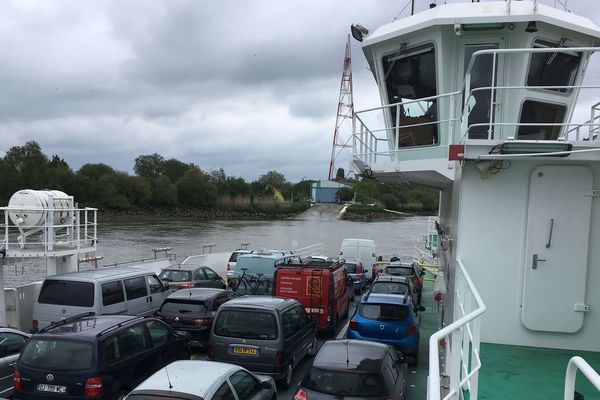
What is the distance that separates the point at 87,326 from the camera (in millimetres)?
7020

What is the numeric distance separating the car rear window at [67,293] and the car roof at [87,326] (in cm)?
232

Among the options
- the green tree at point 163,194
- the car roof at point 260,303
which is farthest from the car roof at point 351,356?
the green tree at point 163,194

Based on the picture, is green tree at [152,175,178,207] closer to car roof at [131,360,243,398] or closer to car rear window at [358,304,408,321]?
car rear window at [358,304,408,321]

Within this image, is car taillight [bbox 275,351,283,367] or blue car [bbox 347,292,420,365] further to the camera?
blue car [bbox 347,292,420,365]

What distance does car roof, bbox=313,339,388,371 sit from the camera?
634 cm

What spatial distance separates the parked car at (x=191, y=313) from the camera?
1018cm

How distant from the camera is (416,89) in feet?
27.6

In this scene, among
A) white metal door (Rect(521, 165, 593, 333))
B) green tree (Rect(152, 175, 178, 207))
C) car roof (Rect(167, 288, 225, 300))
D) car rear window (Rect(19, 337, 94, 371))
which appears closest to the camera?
white metal door (Rect(521, 165, 593, 333))

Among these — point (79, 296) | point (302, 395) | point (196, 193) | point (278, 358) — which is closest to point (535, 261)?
point (302, 395)

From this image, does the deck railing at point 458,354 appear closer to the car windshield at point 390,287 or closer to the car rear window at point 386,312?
the car rear window at point 386,312

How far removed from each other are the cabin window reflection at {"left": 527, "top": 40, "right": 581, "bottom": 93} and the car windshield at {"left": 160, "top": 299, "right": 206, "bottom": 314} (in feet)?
25.1

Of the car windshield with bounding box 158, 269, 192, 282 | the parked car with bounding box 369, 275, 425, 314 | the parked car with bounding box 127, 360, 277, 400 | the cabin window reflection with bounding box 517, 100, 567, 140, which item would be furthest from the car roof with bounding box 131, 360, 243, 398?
the car windshield with bounding box 158, 269, 192, 282

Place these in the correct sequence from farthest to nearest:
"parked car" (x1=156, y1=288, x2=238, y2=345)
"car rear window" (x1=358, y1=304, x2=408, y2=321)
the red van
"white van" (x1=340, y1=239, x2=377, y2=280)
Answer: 1. "white van" (x1=340, y1=239, x2=377, y2=280)
2. the red van
3. "parked car" (x1=156, y1=288, x2=238, y2=345)
4. "car rear window" (x1=358, y1=304, x2=408, y2=321)

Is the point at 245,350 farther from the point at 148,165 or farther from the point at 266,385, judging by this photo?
the point at 148,165
